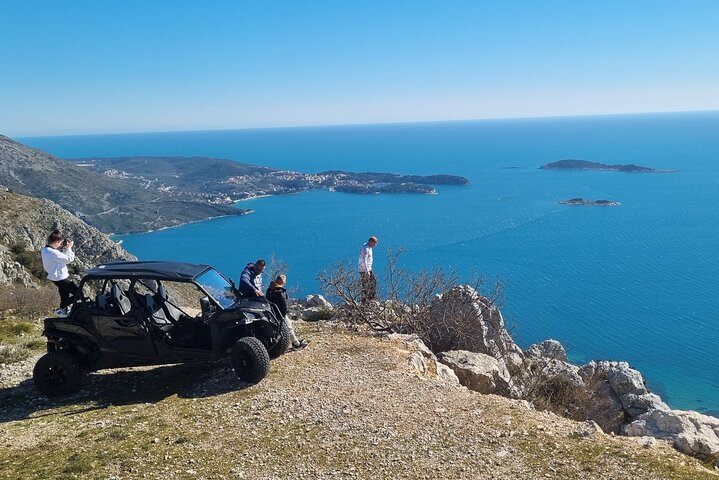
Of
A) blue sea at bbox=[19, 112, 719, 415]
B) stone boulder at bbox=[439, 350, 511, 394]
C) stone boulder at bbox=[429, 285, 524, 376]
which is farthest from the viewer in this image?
blue sea at bbox=[19, 112, 719, 415]

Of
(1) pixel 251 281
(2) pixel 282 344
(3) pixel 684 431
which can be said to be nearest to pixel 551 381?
(3) pixel 684 431

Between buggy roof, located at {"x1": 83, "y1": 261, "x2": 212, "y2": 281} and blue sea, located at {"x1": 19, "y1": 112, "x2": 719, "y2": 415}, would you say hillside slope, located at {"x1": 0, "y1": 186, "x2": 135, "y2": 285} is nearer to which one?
blue sea, located at {"x1": 19, "y1": 112, "x2": 719, "y2": 415}

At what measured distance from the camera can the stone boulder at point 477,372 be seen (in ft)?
40.8

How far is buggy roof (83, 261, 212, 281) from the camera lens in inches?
379

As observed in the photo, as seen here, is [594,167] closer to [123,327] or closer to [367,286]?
[367,286]

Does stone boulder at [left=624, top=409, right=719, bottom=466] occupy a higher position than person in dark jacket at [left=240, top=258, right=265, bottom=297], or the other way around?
person in dark jacket at [left=240, top=258, right=265, bottom=297]

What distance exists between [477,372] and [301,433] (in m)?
5.78

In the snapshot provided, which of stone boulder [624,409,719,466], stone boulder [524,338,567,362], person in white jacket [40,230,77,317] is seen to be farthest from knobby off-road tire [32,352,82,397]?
stone boulder [524,338,567,362]

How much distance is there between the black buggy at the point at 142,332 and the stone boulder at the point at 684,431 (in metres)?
7.57

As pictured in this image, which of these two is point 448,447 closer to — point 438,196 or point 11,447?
point 11,447

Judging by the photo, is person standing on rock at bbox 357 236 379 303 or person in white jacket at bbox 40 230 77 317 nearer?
person in white jacket at bbox 40 230 77 317

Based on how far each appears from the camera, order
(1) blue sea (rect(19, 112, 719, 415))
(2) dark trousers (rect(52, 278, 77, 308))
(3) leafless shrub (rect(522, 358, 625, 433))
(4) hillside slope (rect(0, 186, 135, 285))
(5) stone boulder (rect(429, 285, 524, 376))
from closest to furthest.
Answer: (2) dark trousers (rect(52, 278, 77, 308)) → (3) leafless shrub (rect(522, 358, 625, 433)) → (5) stone boulder (rect(429, 285, 524, 376)) → (4) hillside slope (rect(0, 186, 135, 285)) → (1) blue sea (rect(19, 112, 719, 415))

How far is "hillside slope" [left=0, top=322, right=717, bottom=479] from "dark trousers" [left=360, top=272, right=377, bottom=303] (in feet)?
13.5

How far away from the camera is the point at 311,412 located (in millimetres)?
8695
